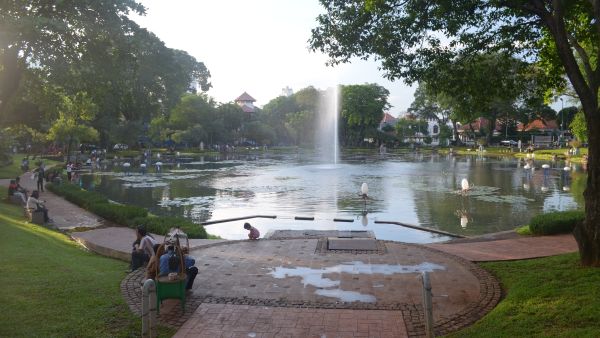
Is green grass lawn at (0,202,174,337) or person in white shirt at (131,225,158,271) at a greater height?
person in white shirt at (131,225,158,271)

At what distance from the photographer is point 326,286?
32.2ft

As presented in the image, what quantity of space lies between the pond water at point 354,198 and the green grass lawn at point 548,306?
7.30 m

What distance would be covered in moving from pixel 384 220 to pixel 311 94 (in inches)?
3591

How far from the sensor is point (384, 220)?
2045 cm

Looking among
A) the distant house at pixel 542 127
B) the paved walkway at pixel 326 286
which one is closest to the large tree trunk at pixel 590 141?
the paved walkway at pixel 326 286

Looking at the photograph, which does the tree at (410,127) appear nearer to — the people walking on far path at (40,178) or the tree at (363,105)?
the tree at (363,105)

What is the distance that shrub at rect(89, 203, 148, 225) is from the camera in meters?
17.7

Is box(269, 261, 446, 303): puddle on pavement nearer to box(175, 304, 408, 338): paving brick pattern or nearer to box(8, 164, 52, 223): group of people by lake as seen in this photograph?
box(175, 304, 408, 338): paving brick pattern

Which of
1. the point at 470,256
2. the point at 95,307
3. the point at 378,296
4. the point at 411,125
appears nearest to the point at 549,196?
the point at 470,256

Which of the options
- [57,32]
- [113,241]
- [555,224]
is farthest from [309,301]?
[57,32]

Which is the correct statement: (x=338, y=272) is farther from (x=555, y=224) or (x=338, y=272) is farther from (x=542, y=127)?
(x=542, y=127)

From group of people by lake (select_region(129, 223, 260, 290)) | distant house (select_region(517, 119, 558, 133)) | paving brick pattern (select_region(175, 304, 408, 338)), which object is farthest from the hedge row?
distant house (select_region(517, 119, 558, 133))

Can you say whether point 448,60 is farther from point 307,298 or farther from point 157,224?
point 157,224

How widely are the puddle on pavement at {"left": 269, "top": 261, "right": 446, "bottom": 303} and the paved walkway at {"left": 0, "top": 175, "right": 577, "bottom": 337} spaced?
0.08 ft
